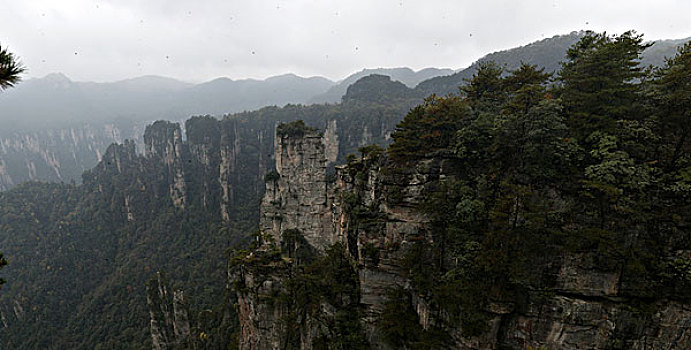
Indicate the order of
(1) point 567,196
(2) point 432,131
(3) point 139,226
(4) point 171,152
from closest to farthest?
(1) point 567,196 → (2) point 432,131 → (3) point 139,226 → (4) point 171,152

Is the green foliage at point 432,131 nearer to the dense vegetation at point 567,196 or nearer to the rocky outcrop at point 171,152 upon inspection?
the dense vegetation at point 567,196

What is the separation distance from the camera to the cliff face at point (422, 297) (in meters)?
12.4

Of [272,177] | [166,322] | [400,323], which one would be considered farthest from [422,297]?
[166,322]

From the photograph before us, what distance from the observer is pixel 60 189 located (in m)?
113

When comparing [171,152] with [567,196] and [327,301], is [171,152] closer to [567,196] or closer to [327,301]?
[327,301]

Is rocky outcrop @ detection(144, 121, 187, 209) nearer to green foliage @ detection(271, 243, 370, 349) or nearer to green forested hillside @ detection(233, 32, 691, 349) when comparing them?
green foliage @ detection(271, 243, 370, 349)

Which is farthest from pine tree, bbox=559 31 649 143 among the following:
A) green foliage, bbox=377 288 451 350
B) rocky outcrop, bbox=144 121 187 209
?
rocky outcrop, bbox=144 121 187 209

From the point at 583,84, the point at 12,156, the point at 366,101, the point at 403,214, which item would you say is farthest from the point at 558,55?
the point at 12,156

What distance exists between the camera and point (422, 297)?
16.2 m

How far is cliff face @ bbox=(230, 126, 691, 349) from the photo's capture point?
1242cm

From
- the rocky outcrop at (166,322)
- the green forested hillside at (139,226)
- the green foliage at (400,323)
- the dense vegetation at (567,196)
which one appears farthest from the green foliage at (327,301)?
the rocky outcrop at (166,322)

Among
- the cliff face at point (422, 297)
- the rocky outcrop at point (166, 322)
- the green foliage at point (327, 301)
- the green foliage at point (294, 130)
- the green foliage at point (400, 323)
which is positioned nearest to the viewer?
the cliff face at point (422, 297)

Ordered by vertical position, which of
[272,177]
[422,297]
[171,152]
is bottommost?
[422,297]

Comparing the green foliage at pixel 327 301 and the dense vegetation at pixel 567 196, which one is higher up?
the dense vegetation at pixel 567 196
